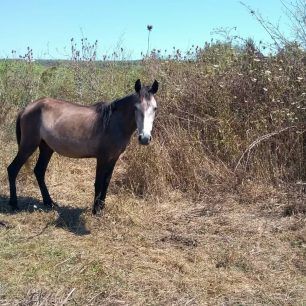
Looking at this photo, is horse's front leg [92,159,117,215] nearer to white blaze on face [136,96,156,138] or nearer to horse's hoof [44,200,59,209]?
horse's hoof [44,200,59,209]

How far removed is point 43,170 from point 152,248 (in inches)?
88.9

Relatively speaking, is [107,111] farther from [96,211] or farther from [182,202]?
[182,202]

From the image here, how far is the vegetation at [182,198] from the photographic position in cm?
395

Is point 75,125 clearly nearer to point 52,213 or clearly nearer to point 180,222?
point 52,213

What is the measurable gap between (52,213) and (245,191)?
2.65 meters

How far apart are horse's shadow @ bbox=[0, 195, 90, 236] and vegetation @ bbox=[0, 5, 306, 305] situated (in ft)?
0.12

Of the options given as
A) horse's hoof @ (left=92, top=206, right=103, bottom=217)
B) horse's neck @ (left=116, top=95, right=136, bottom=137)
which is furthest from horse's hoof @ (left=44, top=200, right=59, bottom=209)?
horse's neck @ (left=116, top=95, right=136, bottom=137)

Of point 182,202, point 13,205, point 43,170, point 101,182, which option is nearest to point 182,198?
point 182,202

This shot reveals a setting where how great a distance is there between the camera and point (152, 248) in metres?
4.78

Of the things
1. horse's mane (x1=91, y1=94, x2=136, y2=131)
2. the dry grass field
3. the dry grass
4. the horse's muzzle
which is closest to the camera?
the dry grass

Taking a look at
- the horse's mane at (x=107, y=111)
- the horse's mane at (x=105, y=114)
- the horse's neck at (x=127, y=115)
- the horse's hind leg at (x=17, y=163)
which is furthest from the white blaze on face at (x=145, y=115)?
the horse's hind leg at (x=17, y=163)

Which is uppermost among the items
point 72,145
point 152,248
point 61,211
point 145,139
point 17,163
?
point 145,139

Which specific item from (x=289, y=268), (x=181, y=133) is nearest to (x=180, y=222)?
(x=289, y=268)

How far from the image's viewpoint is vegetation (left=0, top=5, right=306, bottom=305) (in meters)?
3.95
